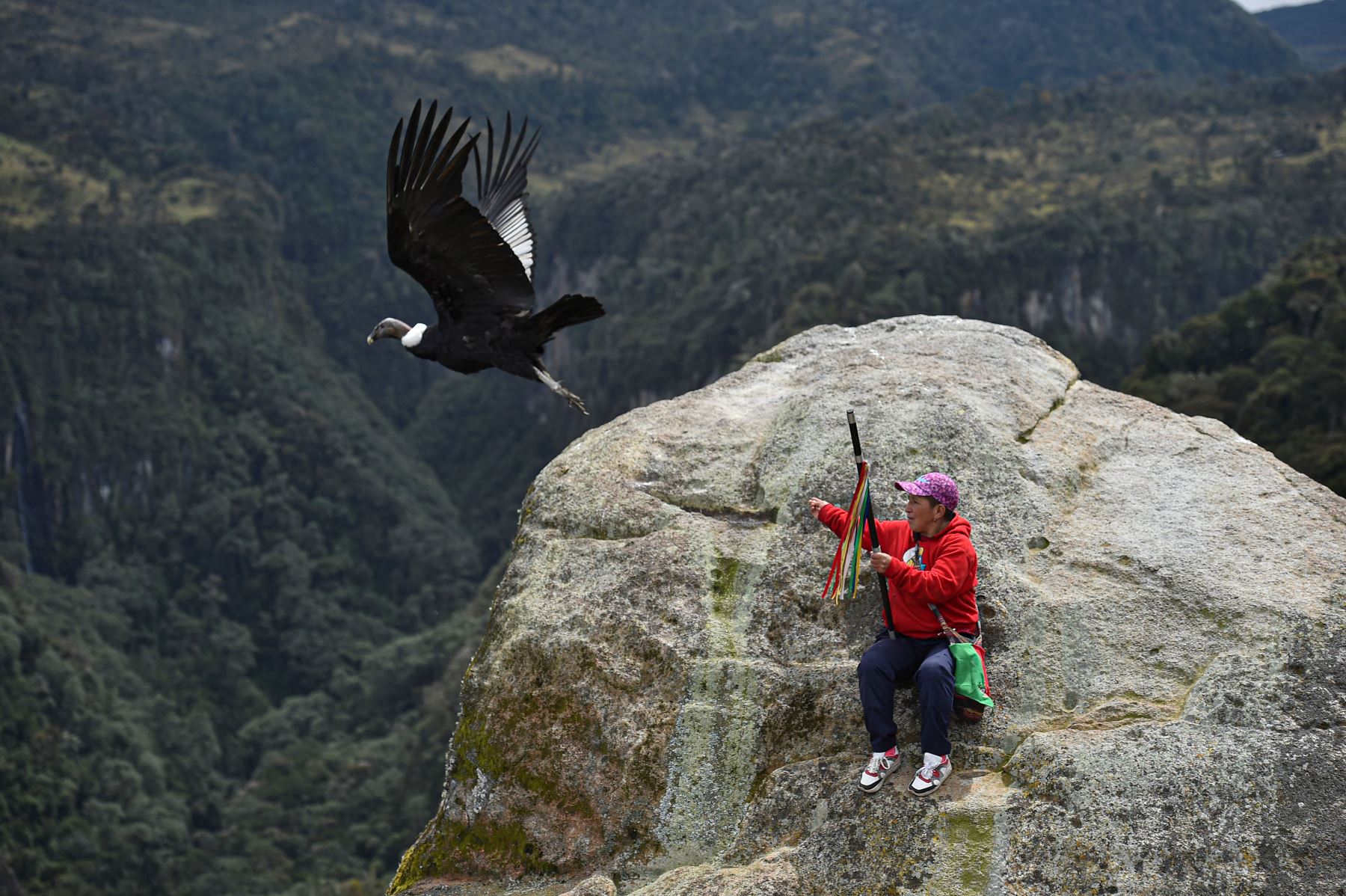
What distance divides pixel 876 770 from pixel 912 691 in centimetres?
61

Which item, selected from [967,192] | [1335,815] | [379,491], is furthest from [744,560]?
[379,491]

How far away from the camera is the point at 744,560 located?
9078 mm

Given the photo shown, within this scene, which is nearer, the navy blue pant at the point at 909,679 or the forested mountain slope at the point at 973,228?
the navy blue pant at the point at 909,679

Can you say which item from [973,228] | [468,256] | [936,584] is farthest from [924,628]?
[973,228]

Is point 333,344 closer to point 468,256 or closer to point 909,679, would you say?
point 468,256

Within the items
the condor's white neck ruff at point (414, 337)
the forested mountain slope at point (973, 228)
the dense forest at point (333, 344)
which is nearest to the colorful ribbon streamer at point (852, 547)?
the condor's white neck ruff at point (414, 337)

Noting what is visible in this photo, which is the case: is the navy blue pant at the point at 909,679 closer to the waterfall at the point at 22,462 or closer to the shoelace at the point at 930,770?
the shoelace at the point at 930,770

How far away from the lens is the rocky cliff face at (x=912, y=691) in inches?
277

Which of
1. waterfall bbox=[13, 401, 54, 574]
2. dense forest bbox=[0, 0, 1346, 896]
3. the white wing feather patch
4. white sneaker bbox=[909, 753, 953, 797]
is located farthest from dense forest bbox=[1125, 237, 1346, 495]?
waterfall bbox=[13, 401, 54, 574]

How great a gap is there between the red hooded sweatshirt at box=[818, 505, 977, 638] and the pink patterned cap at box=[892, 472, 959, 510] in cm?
15

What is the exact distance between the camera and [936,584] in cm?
743

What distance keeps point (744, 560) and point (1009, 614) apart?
1836 mm

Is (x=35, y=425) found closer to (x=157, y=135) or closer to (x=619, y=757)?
(x=157, y=135)

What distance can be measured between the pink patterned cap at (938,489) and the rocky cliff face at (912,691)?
0.89 m
